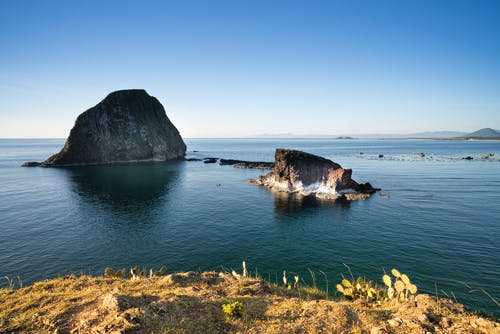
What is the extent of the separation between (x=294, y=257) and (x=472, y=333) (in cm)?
1927

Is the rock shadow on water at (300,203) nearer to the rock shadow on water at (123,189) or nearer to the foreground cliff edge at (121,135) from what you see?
the rock shadow on water at (123,189)

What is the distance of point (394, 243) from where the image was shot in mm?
29969

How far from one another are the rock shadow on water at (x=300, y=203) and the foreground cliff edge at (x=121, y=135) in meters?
97.4

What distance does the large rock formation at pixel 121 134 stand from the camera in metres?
111

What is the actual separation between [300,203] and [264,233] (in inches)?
715

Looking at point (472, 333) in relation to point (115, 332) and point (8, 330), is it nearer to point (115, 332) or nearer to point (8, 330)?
point (115, 332)

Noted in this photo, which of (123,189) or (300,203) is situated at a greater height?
(123,189)

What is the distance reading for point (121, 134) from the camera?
122938 millimetres

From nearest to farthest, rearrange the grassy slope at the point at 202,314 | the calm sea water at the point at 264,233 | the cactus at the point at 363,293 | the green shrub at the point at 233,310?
the grassy slope at the point at 202,314, the green shrub at the point at 233,310, the cactus at the point at 363,293, the calm sea water at the point at 264,233

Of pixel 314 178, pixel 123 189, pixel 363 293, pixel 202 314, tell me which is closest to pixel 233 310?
pixel 202 314

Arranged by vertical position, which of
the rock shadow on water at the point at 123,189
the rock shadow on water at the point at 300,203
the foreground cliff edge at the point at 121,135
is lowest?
the rock shadow on water at the point at 300,203

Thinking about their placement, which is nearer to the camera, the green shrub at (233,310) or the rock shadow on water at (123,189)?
the green shrub at (233,310)

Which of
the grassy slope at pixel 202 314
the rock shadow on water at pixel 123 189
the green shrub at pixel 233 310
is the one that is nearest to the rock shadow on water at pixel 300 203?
the rock shadow on water at pixel 123 189

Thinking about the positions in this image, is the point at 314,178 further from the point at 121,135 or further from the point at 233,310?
the point at 121,135
